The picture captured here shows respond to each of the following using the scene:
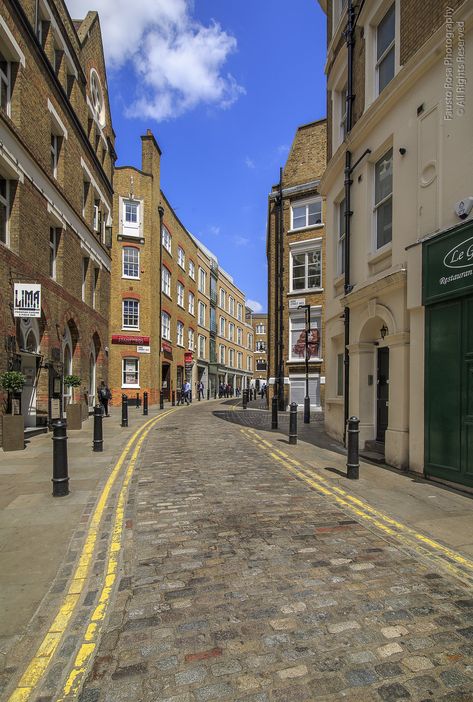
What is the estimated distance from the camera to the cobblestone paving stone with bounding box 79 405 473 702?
8.20 feet

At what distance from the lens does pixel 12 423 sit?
10180 mm

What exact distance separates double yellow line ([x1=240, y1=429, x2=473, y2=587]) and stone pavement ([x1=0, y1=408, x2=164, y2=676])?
11.0 ft

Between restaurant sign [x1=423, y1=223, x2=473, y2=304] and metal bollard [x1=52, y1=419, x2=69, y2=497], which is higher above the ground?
restaurant sign [x1=423, y1=223, x2=473, y2=304]

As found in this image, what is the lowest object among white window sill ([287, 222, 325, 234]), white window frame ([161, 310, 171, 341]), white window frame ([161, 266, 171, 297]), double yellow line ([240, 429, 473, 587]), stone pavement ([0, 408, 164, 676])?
stone pavement ([0, 408, 164, 676])

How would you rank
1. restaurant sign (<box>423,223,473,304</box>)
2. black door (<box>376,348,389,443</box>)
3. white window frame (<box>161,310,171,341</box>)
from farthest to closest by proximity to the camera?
white window frame (<box>161,310,171,341</box>) → black door (<box>376,348,389,443</box>) → restaurant sign (<box>423,223,473,304</box>)

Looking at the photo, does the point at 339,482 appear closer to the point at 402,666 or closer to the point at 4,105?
the point at 402,666

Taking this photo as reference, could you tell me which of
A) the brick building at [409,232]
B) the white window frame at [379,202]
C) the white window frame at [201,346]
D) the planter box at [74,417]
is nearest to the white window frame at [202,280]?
the white window frame at [201,346]

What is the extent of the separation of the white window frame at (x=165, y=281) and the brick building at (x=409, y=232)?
21.7 meters

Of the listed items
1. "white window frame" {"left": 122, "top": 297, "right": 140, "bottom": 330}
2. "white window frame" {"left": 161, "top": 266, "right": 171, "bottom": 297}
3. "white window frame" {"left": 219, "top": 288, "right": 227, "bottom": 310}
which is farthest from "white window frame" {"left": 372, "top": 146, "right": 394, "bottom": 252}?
"white window frame" {"left": 219, "top": 288, "right": 227, "bottom": 310}

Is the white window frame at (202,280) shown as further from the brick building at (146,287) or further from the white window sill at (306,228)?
the white window sill at (306,228)

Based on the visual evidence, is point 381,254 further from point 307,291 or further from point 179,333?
point 179,333

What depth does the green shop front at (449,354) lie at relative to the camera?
654 centimetres

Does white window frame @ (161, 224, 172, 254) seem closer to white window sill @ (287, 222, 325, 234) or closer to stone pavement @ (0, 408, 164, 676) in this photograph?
white window sill @ (287, 222, 325, 234)

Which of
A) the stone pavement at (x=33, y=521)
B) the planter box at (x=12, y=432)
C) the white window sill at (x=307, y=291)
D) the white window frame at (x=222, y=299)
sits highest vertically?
the white window frame at (x=222, y=299)
